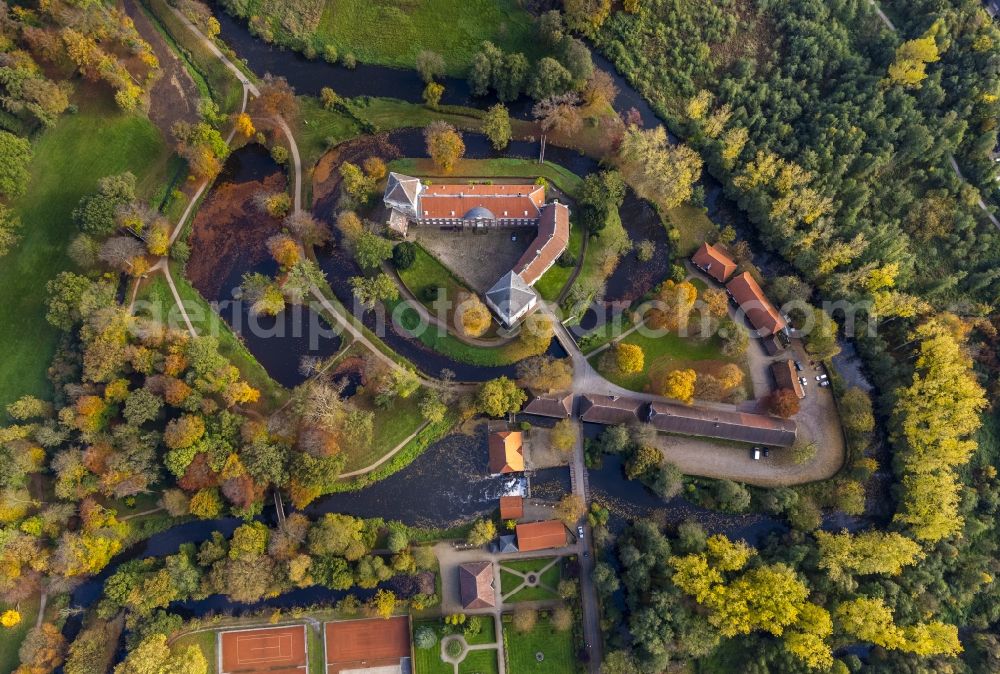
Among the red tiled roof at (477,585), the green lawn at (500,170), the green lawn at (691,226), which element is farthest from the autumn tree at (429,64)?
the red tiled roof at (477,585)

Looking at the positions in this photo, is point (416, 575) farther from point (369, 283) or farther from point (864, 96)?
point (864, 96)

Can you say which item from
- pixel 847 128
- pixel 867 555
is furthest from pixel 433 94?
pixel 867 555

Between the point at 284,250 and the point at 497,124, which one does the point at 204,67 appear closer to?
the point at 284,250

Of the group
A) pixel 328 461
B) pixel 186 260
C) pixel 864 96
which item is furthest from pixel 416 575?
pixel 864 96

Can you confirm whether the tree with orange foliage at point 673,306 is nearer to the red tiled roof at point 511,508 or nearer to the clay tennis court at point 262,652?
the red tiled roof at point 511,508

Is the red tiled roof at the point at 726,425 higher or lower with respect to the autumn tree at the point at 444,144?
lower

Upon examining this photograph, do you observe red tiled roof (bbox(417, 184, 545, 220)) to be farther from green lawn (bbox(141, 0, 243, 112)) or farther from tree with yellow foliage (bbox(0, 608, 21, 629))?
tree with yellow foliage (bbox(0, 608, 21, 629))
